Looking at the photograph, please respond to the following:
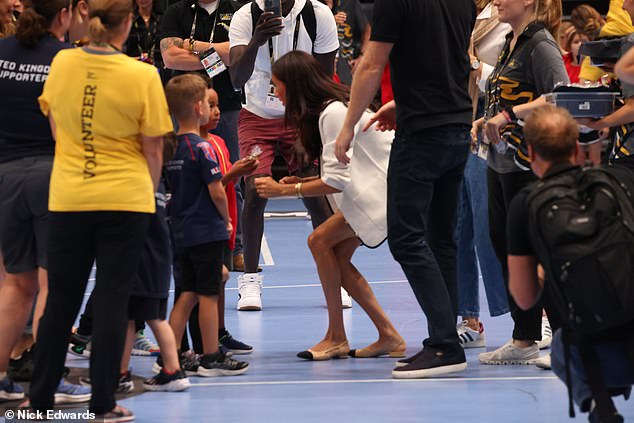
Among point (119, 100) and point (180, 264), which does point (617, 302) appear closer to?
point (119, 100)

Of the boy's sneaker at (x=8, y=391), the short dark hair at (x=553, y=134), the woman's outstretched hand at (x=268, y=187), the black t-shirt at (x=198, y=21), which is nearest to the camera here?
the short dark hair at (x=553, y=134)

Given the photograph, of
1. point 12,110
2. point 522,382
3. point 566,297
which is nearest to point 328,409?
point 522,382

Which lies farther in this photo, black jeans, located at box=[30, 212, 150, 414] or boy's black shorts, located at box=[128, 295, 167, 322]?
boy's black shorts, located at box=[128, 295, 167, 322]

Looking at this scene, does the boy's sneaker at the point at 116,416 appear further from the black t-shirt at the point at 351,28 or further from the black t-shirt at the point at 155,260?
the black t-shirt at the point at 351,28

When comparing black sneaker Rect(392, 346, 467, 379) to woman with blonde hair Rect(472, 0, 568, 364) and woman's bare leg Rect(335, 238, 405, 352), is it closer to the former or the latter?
woman with blonde hair Rect(472, 0, 568, 364)

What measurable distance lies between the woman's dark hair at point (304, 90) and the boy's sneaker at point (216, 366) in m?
1.19

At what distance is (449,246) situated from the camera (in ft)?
17.4

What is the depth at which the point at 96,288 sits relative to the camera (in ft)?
13.3

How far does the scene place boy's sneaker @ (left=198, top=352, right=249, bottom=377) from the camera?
5102 millimetres

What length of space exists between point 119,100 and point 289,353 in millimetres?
2106

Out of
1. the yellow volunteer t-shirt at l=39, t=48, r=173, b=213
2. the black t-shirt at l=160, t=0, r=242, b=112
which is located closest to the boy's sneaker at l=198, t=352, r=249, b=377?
the yellow volunteer t-shirt at l=39, t=48, r=173, b=213

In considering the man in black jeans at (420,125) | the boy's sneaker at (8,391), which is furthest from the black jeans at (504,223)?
the boy's sneaker at (8,391)

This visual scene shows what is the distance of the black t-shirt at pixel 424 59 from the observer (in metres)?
4.88

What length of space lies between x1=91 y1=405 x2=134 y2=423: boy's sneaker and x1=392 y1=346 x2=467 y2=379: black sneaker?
129 cm
